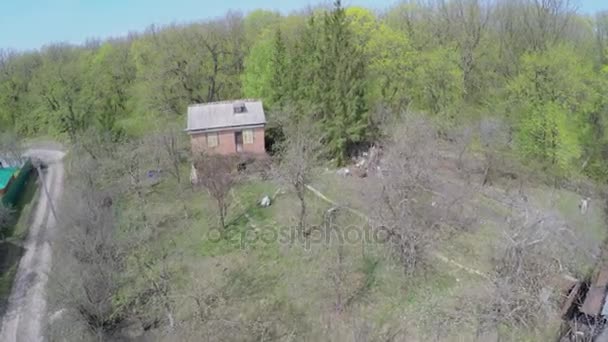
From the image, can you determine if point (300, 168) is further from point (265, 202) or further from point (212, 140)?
point (212, 140)

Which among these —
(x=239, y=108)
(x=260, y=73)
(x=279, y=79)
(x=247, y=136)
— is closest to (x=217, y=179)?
(x=247, y=136)

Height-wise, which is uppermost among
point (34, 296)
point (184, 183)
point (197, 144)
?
point (197, 144)

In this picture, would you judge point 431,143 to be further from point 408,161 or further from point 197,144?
point 197,144

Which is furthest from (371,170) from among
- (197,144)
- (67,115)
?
(67,115)

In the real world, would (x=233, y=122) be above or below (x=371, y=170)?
above

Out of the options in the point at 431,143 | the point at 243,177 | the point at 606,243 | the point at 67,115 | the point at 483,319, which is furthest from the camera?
the point at 67,115

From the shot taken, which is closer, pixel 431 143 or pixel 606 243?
pixel 606 243

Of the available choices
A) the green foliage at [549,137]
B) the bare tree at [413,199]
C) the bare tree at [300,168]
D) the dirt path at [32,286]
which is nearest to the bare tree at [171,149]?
the dirt path at [32,286]
